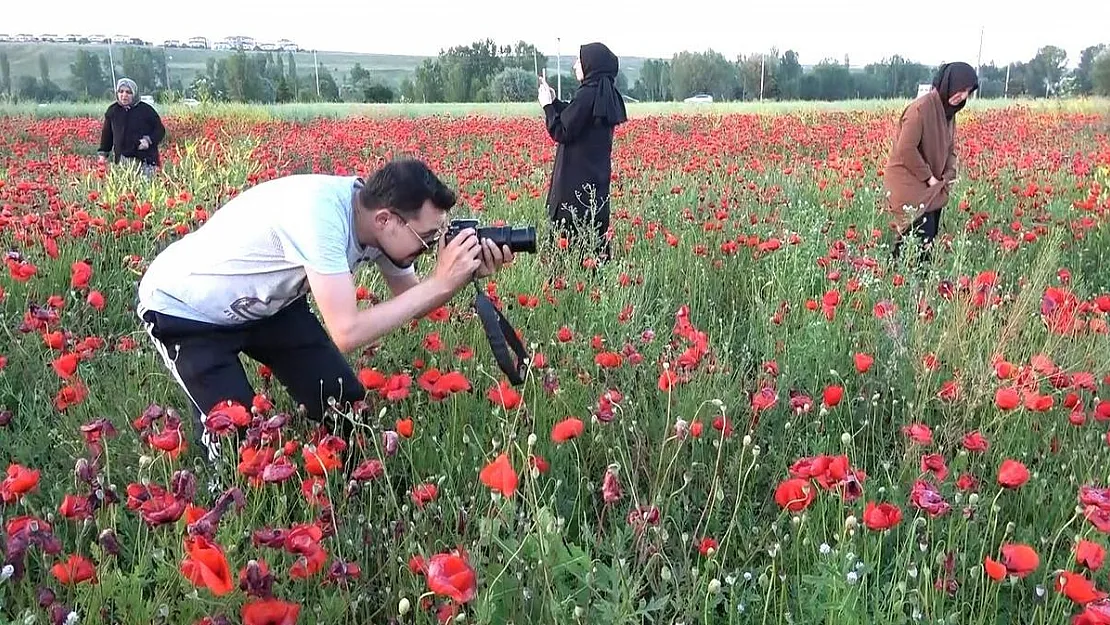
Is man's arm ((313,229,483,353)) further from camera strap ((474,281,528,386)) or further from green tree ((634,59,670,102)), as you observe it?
A: green tree ((634,59,670,102))

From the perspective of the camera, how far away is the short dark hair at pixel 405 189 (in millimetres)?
2191

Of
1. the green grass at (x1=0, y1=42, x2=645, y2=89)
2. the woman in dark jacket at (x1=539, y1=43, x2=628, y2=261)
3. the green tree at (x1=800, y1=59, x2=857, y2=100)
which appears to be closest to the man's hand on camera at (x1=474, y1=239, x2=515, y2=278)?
the woman in dark jacket at (x1=539, y1=43, x2=628, y2=261)

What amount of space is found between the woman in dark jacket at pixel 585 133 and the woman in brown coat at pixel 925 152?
166 cm

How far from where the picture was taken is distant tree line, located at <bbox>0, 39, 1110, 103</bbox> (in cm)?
5166

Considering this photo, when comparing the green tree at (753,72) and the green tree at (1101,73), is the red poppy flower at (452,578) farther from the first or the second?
the green tree at (753,72)

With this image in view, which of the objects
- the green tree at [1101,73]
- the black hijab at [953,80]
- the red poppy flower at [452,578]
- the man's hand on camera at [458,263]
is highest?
the green tree at [1101,73]

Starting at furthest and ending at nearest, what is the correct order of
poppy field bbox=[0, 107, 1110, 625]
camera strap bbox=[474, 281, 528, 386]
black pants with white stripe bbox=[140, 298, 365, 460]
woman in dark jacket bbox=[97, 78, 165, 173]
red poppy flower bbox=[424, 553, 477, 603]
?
woman in dark jacket bbox=[97, 78, 165, 173]
black pants with white stripe bbox=[140, 298, 365, 460]
camera strap bbox=[474, 281, 528, 386]
poppy field bbox=[0, 107, 1110, 625]
red poppy flower bbox=[424, 553, 477, 603]

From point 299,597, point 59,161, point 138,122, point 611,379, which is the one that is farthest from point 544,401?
point 138,122

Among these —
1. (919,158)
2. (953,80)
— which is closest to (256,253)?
(919,158)

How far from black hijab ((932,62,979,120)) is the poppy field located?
956 millimetres

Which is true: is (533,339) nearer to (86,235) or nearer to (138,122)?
(86,235)

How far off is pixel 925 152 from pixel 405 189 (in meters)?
3.98

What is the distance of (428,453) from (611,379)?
0.68 m

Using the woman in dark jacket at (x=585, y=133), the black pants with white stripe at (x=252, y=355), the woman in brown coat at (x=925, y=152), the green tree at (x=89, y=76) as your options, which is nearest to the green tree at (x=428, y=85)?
the green tree at (x=89, y=76)
